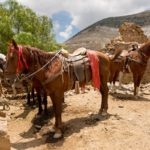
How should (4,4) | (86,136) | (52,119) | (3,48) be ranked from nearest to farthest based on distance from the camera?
(86,136), (52,119), (3,48), (4,4)

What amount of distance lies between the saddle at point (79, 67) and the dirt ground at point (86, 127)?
98 cm

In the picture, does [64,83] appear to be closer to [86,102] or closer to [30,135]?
[30,135]

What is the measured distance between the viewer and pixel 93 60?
823 centimetres

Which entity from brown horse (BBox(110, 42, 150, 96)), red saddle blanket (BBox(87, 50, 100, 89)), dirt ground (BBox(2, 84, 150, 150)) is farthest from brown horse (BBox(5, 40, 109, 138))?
brown horse (BBox(110, 42, 150, 96))

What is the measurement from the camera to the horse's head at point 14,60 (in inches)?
284

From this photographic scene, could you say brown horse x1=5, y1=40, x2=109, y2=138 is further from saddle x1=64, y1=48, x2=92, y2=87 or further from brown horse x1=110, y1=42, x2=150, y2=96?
brown horse x1=110, y1=42, x2=150, y2=96

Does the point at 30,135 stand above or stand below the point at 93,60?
below

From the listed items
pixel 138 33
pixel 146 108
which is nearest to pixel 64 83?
pixel 146 108

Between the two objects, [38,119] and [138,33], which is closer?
[38,119]

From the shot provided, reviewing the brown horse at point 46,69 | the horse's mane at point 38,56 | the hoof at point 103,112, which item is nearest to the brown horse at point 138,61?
the hoof at point 103,112

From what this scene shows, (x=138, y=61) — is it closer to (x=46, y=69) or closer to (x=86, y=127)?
(x=86, y=127)

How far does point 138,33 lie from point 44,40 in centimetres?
681

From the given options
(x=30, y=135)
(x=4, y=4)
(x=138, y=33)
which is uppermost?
(x=4, y=4)

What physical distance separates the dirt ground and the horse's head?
1437 millimetres
